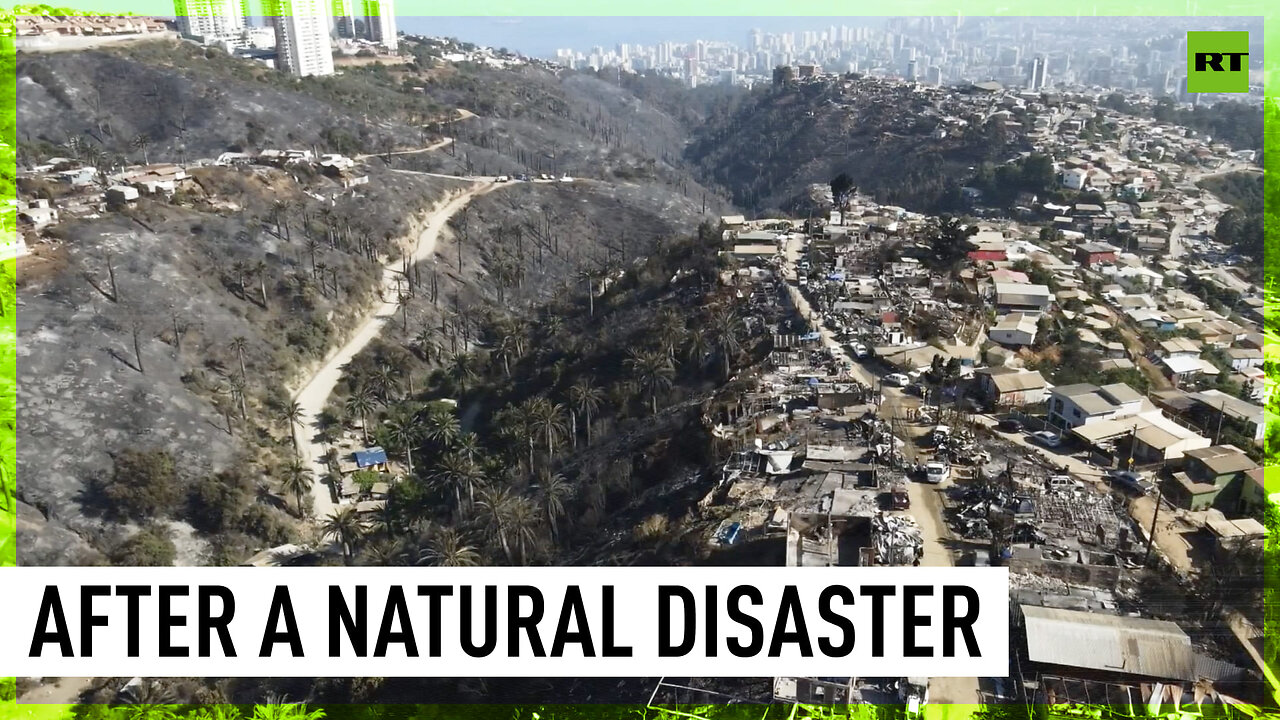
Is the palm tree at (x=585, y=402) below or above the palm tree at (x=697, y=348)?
below

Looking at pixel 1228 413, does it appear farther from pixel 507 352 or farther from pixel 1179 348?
pixel 507 352

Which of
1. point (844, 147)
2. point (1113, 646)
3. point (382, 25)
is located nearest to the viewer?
point (1113, 646)

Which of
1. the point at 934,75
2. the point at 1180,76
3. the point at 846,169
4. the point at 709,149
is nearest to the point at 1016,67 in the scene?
the point at 934,75

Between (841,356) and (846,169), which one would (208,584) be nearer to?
(841,356)

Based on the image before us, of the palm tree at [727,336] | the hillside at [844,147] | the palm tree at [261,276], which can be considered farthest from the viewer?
the hillside at [844,147]

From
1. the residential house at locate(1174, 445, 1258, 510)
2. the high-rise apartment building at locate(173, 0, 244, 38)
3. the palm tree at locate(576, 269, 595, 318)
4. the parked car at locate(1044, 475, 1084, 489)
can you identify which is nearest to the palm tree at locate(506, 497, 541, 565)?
the parked car at locate(1044, 475, 1084, 489)

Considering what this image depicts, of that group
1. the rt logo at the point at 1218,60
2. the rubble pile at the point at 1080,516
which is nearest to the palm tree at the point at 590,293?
the rubble pile at the point at 1080,516

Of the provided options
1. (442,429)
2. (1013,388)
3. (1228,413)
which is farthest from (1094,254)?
(442,429)

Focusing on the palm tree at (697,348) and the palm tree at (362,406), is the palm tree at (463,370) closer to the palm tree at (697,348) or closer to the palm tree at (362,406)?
the palm tree at (362,406)
